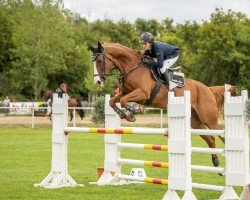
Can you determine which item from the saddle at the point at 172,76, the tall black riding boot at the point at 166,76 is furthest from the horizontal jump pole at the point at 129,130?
the tall black riding boot at the point at 166,76

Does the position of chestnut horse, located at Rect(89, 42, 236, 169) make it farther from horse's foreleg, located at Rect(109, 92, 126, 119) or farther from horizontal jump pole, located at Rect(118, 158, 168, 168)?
horizontal jump pole, located at Rect(118, 158, 168, 168)

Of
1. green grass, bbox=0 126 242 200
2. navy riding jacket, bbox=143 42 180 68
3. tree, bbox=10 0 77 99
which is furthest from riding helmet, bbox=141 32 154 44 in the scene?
tree, bbox=10 0 77 99

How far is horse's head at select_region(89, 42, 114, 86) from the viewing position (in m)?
9.70

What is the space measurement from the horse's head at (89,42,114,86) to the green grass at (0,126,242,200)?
68.9 inches

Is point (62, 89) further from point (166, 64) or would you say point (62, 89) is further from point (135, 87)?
point (135, 87)

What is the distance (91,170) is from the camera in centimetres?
1328

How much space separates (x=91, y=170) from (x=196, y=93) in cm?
364

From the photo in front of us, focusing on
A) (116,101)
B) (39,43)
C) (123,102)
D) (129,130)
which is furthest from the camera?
(39,43)

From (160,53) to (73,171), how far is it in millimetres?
4124

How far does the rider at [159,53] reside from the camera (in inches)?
390

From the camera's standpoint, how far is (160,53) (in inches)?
392

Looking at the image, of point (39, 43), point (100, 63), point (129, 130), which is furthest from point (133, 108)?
point (39, 43)

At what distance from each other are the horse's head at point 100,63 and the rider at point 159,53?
620 mm

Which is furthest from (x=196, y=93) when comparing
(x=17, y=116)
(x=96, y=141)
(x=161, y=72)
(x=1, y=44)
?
(x=1, y=44)
